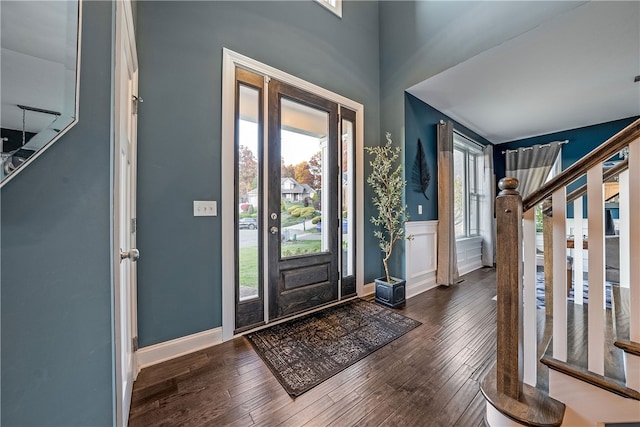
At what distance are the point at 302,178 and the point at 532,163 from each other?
4712 millimetres

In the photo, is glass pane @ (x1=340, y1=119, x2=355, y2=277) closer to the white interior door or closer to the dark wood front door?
the dark wood front door

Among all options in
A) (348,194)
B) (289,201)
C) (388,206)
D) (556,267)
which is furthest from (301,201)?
(556,267)

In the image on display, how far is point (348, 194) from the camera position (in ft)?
9.47

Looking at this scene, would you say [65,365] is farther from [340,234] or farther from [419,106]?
[419,106]

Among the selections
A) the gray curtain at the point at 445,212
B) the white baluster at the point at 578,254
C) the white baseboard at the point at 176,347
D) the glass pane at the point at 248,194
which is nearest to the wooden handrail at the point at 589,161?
the white baluster at the point at 578,254

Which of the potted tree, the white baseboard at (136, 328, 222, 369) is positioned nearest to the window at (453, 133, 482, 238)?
the potted tree

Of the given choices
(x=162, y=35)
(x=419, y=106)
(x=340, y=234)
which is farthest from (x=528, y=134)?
(x=162, y=35)

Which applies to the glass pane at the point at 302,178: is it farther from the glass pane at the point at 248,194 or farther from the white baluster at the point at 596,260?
the white baluster at the point at 596,260

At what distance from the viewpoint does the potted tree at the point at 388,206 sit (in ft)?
8.84

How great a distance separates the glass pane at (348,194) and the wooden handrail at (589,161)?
72.4 inches

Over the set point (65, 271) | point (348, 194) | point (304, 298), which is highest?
point (348, 194)

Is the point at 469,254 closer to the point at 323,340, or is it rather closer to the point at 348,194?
the point at 348,194

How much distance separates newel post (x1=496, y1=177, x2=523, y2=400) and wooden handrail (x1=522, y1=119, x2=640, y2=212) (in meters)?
0.10

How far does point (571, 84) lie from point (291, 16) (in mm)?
3375
